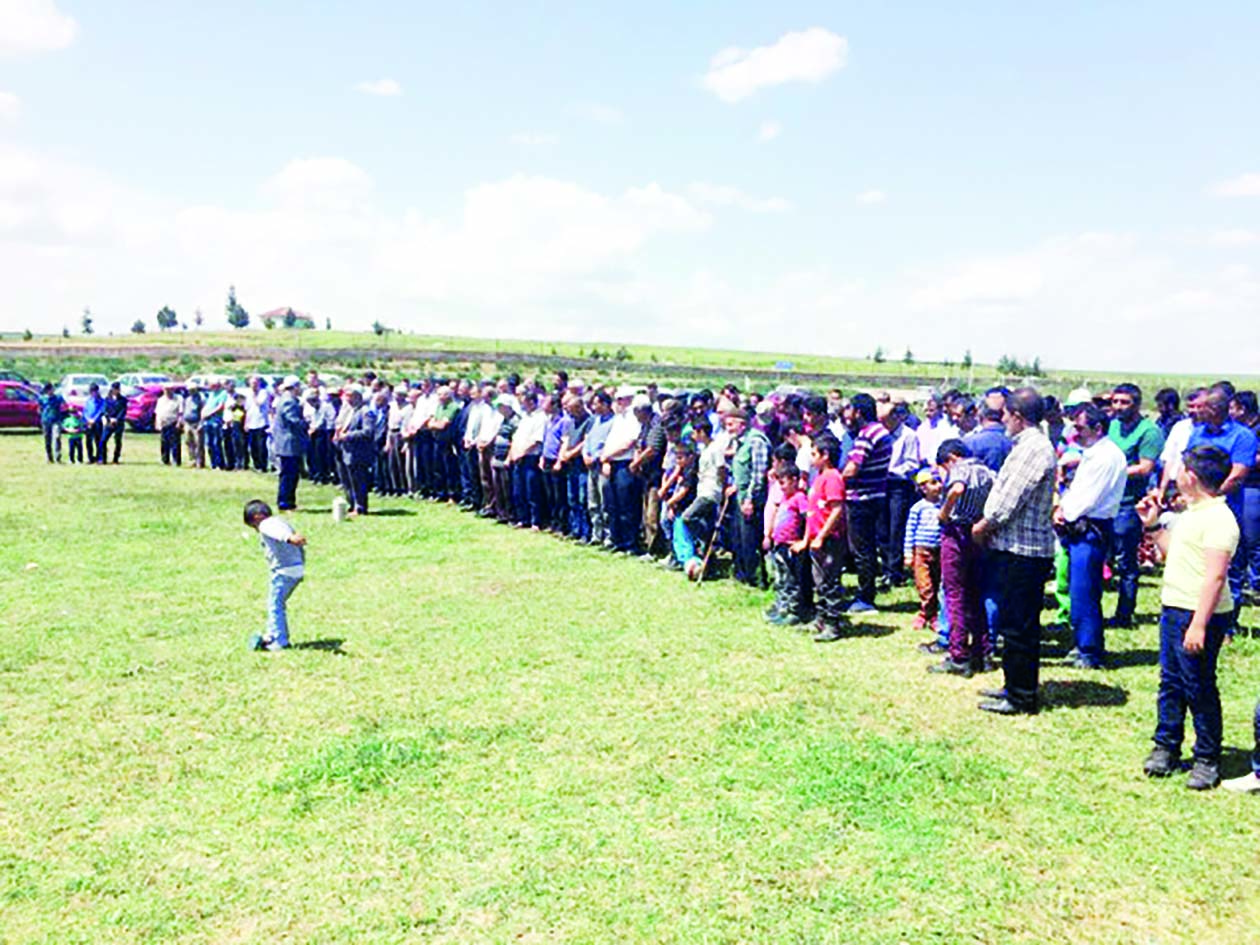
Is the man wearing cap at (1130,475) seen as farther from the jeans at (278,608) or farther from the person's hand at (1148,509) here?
the jeans at (278,608)

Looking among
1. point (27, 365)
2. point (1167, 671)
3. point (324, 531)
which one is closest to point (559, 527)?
point (324, 531)

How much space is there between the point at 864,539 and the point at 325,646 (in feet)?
16.4

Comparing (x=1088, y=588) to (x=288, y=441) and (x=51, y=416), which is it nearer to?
(x=288, y=441)

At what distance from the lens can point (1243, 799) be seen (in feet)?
17.9

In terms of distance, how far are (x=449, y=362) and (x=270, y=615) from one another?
6055 cm

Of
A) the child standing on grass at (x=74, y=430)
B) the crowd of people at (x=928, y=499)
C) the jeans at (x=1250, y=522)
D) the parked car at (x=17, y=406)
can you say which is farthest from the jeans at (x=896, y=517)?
the parked car at (x=17, y=406)

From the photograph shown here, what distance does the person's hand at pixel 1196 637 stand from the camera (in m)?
5.44

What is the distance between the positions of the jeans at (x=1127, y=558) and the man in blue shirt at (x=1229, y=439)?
754 mm

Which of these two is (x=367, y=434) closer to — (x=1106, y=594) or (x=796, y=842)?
(x=1106, y=594)

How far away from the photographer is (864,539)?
32.3 feet

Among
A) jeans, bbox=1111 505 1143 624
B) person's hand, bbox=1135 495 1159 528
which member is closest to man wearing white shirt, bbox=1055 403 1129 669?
jeans, bbox=1111 505 1143 624

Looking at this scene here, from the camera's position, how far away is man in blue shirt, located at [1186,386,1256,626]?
27.9 feet

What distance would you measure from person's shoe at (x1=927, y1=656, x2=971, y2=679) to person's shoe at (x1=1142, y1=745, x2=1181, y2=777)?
6.35 ft

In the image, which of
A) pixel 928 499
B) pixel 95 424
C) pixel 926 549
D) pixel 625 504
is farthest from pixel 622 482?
pixel 95 424
